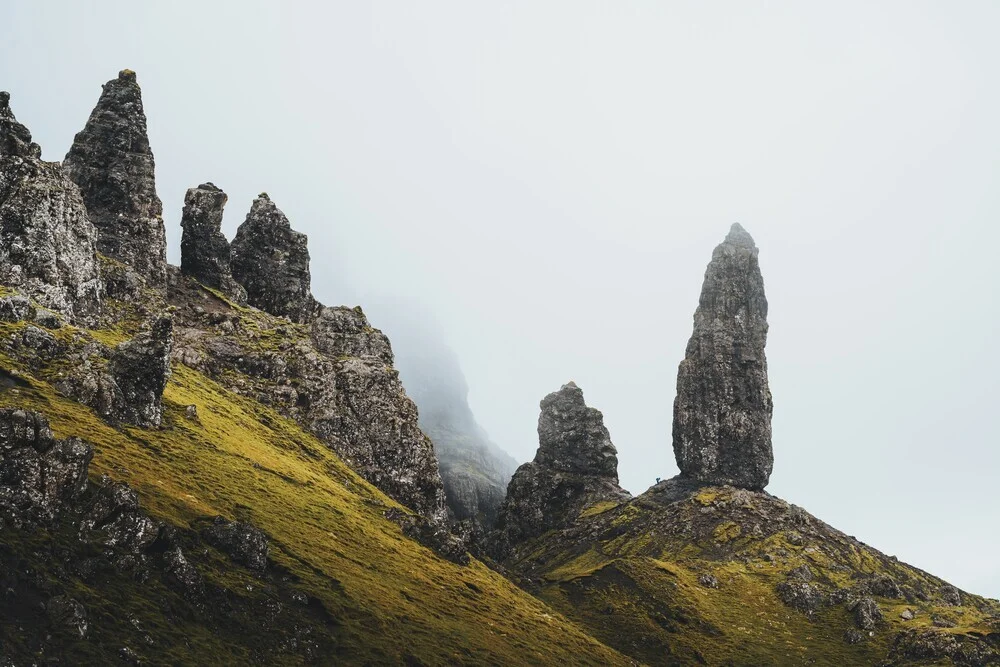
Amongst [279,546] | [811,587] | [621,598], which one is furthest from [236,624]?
[811,587]

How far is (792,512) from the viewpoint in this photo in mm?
175000

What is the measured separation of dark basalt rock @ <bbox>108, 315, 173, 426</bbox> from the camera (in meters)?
70.8

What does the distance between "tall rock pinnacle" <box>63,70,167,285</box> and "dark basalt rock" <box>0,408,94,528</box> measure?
303 ft

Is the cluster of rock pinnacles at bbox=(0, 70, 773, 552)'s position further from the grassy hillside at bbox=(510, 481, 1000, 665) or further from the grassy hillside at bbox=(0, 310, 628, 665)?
the grassy hillside at bbox=(510, 481, 1000, 665)

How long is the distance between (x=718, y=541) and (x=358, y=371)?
95.0 metres

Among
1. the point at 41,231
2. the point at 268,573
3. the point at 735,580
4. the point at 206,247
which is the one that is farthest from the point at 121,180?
the point at 735,580

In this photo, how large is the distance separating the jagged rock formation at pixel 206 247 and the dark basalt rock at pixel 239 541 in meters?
100

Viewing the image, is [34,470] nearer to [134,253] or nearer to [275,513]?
[275,513]

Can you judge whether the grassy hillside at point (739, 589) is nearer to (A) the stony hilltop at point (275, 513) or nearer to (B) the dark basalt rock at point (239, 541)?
(A) the stony hilltop at point (275, 513)

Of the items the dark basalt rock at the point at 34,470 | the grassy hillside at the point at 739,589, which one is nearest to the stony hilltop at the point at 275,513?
the dark basalt rock at the point at 34,470

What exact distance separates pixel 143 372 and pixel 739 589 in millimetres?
119585

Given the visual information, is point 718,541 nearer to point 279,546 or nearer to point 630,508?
point 630,508

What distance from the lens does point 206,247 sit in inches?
5876

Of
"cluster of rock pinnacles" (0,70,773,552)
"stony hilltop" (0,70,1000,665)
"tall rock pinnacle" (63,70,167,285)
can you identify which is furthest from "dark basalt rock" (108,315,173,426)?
"tall rock pinnacle" (63,70,167,285)
